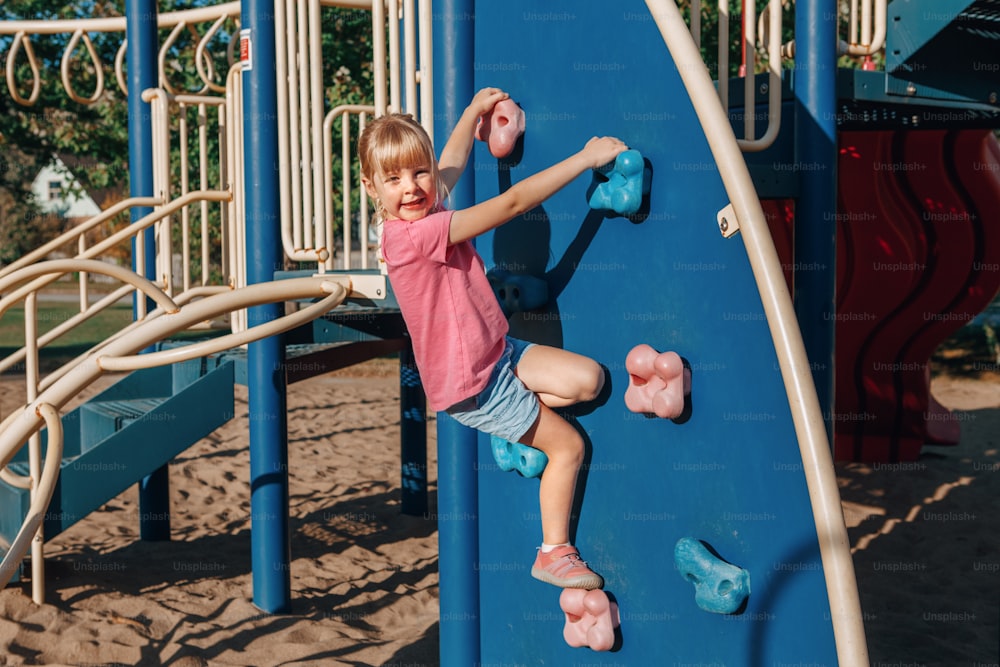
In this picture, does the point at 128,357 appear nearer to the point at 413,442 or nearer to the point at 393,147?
the point at 393,147

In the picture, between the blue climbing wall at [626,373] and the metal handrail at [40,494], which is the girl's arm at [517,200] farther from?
the metal handrail at [40,494]

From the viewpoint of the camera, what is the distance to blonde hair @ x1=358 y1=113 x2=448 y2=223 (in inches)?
92.6

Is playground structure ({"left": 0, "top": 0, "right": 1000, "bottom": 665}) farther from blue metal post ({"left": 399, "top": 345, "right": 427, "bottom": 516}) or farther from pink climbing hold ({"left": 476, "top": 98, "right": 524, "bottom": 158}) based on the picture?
blue metal post ({"left": 399, "top": 345, "right": 427, "bottom": 516})

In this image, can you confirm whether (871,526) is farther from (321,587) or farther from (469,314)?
(469,314)

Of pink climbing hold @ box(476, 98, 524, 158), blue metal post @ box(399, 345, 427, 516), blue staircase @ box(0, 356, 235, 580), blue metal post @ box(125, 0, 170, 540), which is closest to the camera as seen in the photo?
pink climbing hold @ box(476, 98, 524, 158)

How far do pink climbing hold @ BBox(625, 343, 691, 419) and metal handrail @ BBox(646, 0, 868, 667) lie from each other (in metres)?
0.48

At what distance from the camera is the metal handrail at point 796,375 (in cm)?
182

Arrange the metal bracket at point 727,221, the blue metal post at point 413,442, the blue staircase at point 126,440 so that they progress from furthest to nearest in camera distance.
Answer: the blue metal post at point 413,442, the blue staircase at point 126,440, the metal bracket at point 727,221

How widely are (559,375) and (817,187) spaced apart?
0.86m

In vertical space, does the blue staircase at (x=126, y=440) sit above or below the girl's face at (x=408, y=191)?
below

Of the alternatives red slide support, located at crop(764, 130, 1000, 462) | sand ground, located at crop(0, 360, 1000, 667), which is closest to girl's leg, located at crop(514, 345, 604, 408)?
sand ground, located at crop(0, 360, 1000, 667)

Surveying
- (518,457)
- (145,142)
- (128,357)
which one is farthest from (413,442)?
(518,457)

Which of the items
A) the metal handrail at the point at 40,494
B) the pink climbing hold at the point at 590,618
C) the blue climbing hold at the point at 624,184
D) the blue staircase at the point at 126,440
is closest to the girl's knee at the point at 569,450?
the pink climbing hold at the point at 590,618

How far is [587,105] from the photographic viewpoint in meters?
2.64
